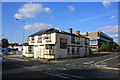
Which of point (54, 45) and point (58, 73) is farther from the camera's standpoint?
point (54, 45)

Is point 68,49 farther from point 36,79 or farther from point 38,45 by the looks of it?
point 36,79

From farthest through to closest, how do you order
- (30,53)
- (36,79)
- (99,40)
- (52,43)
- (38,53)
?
(99,40), (30,53), (38,53), (52,43), (36,79)

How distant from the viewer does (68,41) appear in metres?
31.8

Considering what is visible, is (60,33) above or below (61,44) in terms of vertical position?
above

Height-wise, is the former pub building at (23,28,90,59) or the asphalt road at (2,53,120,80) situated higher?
the former pub building at (23,28,90,59)

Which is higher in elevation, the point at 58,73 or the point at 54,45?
the point at 54,45

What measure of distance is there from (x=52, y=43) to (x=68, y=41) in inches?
198

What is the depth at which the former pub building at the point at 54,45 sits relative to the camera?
93.7 feet

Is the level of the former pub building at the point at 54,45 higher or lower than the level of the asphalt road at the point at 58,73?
higher

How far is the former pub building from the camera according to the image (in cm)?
2856

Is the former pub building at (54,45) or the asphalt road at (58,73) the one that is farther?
the former pub building at (54,45)

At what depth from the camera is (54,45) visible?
93.1 feet

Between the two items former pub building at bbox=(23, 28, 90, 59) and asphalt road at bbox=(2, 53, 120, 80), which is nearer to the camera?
asphalt road at bbox=(2, 53, 120, 80)

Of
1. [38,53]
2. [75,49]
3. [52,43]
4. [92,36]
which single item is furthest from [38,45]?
[92,36]
